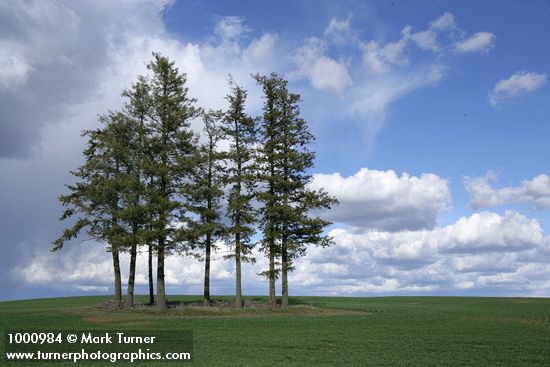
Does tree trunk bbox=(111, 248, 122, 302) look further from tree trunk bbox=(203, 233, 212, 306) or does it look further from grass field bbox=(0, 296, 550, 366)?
tree trunk bbox=(203, 233, 212, 306)

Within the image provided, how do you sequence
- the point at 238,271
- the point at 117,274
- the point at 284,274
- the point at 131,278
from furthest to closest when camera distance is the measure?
the point at 117,274 → the point at 131,278 → the point at 238,271 → the point at 284,274

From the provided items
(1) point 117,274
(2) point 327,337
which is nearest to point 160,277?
(1) point 117,274

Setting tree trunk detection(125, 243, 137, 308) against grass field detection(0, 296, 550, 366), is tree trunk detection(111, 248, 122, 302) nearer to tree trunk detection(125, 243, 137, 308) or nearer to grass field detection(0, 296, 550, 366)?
tree trunk detection(125, 243, 137, 308)

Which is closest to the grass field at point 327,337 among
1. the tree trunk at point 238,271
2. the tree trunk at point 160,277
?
the tree trunk at point 160,277

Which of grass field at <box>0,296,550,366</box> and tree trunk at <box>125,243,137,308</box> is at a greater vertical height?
tree trunk at <box>125,243,137,308</box>

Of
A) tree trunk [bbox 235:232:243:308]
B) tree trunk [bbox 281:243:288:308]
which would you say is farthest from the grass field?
tree trunk [bbox 235:232:243:308]

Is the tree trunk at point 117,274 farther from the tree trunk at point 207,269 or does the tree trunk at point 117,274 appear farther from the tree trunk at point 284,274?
the tree trunk at point 284,274

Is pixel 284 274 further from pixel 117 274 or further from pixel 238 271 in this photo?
pixel 117 274

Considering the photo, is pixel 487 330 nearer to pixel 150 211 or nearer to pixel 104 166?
pixel 150 211

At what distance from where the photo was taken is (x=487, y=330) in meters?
30.5

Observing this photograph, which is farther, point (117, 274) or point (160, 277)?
point (117, 274)

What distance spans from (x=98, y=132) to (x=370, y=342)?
32.1m

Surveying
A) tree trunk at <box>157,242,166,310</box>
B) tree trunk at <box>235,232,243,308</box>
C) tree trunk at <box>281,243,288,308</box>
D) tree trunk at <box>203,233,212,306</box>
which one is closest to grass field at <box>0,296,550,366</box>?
tree trunk at <box>157,242,166,310</box>

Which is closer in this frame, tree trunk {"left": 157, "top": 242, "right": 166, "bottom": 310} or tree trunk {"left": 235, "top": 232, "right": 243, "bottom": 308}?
tree trunk {"left": 157, "top": 242, "right": 166, "bottom": 310}
